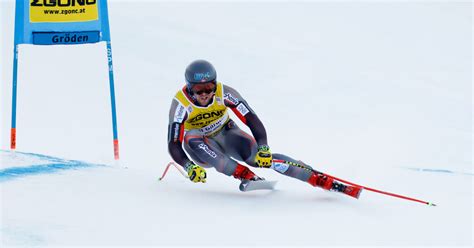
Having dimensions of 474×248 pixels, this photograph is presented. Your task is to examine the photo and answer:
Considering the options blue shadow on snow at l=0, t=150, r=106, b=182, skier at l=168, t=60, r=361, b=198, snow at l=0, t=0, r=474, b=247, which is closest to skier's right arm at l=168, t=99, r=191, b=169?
skier at l=168, t=60, r=361, b=198

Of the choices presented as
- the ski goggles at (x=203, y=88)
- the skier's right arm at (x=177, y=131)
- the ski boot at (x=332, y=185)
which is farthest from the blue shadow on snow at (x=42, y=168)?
the ski boot at (x=332, y=185)

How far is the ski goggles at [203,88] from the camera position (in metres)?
5.75

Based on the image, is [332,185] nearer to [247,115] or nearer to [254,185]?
[254,185]

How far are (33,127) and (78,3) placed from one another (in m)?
3.88

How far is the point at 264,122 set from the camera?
1142 centimetres

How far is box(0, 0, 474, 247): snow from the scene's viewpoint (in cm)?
472

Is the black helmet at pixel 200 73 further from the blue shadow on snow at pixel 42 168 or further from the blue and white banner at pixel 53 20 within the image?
the blue and white banner at pixel 53 20

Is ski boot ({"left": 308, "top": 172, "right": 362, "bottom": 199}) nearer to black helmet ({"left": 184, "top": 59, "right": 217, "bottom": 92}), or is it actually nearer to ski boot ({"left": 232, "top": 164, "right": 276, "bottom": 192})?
ski boot ({"left": 232, "top": 164, "right": 276, "bottom": 192})

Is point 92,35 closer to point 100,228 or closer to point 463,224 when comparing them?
point 100,228

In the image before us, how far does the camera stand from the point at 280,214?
5141 millimetres

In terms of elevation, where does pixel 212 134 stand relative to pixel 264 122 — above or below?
below

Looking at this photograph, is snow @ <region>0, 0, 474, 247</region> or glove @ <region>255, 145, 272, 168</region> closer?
snow @ <region>0, 0, 474, 247</region>

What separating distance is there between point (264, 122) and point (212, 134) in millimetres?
5087

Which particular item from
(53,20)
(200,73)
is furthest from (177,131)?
(53,20)
